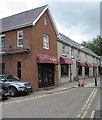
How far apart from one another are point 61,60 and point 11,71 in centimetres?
757

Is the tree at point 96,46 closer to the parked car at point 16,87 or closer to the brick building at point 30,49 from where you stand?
the brick building at point 30,49

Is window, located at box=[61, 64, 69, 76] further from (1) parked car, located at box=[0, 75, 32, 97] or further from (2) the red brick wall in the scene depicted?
(1) parked car, located at box=[0, 75, 32, 97]

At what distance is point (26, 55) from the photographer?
17.1 metres

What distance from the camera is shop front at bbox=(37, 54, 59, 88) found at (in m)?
17.9

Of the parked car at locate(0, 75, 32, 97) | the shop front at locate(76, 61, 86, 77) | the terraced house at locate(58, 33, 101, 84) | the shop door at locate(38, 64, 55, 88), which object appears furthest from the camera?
the shop front at locate(76, 61, 86, 77)

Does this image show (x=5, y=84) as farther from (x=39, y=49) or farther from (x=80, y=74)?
(x=80, y=74)

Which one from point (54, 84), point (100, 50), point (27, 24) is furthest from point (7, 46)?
point (100, 50)

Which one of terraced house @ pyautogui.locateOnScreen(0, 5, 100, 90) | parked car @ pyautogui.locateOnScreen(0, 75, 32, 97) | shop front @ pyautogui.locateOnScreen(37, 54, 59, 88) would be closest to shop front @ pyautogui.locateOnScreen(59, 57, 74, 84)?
terraced house @ pyautogui.locateOnScreen(0, 5, 100, 90)

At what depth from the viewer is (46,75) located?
773 inches

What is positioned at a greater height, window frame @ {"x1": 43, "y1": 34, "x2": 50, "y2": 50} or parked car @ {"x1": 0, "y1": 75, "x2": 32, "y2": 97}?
window frame @ {"x1": 43, "y1": 34, "x2": 50, "y2": 50}

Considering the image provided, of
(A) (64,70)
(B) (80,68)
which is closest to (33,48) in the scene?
(A) (64,70)

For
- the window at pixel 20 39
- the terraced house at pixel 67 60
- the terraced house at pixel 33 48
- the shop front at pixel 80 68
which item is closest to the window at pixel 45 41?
the terraced house at pixel 33 48

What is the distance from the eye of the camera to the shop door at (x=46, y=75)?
1839 cm

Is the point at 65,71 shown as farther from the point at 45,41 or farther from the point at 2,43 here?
the point at 2,43
